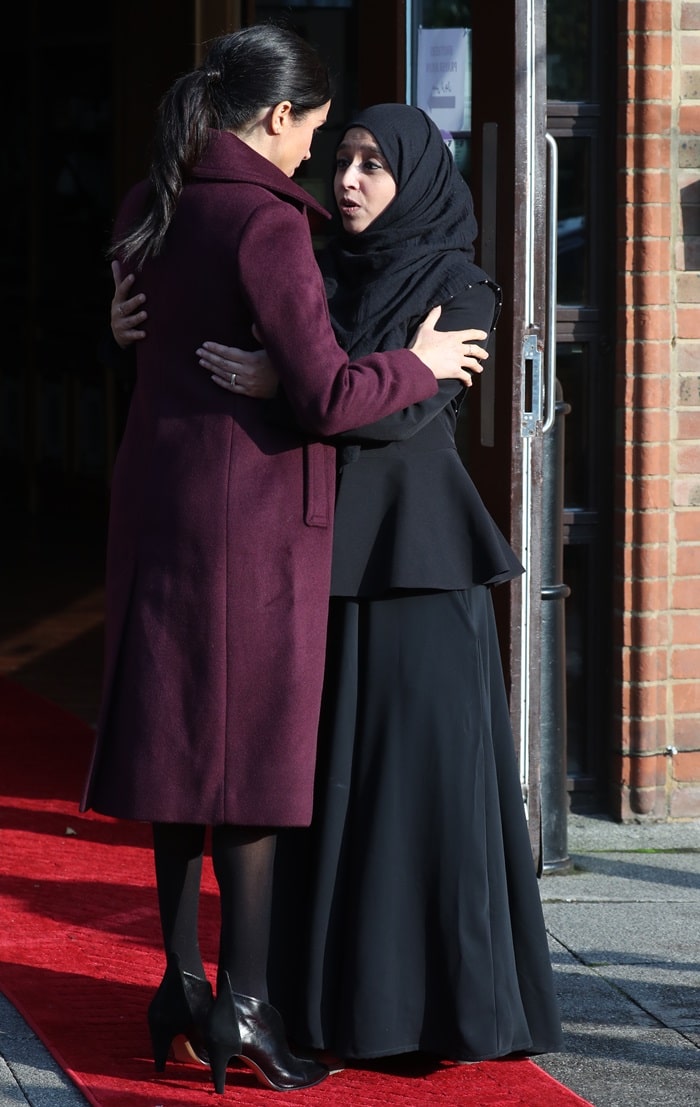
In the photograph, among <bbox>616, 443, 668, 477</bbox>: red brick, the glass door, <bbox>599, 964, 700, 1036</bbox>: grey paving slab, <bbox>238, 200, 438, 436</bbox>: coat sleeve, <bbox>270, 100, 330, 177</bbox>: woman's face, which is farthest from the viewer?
<bbox>616, 443, 668, 477</bbox>: red brick

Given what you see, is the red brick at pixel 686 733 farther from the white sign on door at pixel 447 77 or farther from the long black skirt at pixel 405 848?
the long black skirt at pixel 405 848

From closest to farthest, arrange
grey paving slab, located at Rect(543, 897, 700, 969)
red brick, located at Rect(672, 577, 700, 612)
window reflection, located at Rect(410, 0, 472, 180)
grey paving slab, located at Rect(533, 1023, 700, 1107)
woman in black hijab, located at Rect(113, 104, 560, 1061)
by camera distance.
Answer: woman in black hijab, located at Rect(113, 104, 560, 1061)
grey paving slab, located at Rect(533, 1023, 700, 1107)
grey paving slab, located at Rect(543, 897, 700, 969)
window reflection, located at Rect(410, 0, 472, 180)
red brick, located at Rect(672, 577, 700, 612)

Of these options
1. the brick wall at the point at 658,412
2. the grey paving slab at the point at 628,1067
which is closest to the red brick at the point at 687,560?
the brick wall at the point at 658,412

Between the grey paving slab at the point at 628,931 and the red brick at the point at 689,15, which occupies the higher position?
the red brick at the point at 689,15

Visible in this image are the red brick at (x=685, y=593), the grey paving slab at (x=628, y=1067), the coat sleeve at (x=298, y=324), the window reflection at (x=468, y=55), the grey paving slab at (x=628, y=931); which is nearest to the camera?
the coat sleeve at (x=298, y=324)

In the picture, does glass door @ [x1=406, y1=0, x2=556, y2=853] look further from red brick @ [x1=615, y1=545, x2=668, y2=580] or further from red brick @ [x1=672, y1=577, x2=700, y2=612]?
red brick @ [x1=672, y1=577, x2=700, y2=612]

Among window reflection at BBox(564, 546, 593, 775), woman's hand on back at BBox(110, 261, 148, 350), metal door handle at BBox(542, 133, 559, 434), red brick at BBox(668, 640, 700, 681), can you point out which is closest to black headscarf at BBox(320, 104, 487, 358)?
woman's hand on back at BBox(110, 261, 148, 350)

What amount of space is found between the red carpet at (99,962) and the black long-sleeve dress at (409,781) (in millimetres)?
97

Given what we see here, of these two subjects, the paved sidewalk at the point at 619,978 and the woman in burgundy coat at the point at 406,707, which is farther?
the paved sidewalk at the point at 619,978

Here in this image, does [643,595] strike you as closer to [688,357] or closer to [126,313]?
[688,357]

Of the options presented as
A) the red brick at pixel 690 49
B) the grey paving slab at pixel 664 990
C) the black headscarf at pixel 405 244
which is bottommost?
the grey paving slab at pixel 664 990

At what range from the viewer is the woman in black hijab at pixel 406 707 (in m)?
3.04

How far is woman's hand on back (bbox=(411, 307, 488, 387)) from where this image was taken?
3.01m

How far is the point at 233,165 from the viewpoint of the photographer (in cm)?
288
